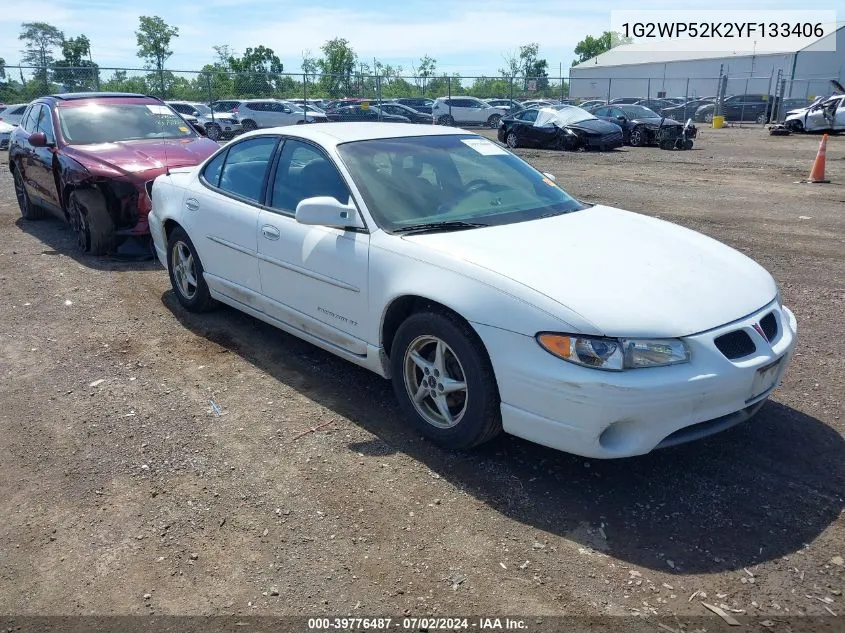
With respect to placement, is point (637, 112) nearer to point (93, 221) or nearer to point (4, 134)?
point (93, 221)

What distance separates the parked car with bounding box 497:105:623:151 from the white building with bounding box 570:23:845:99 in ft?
59.5

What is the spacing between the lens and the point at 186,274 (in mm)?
5828

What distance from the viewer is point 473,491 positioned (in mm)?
3371

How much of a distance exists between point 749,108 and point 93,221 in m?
35.3

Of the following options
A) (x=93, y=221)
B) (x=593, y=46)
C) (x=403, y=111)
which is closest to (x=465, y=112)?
(x=403, y=111)

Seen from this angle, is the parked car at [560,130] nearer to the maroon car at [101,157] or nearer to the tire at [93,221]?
the maroon car at [101,157]

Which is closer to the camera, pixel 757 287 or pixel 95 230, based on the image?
pixel 757 287

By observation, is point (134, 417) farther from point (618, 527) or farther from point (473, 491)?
point (618, 527)

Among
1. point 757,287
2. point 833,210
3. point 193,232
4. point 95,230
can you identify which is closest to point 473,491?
point 757,287

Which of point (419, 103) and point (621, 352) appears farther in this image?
point (419, 103)

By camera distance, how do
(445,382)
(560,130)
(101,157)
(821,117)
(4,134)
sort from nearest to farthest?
(445,382) < (101,157) < (560,130) < (4,134) < (821,117)

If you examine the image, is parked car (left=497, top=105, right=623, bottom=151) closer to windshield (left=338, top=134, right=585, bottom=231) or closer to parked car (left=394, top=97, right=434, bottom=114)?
parked car (left=394, top=97, right=434, bottom=114)

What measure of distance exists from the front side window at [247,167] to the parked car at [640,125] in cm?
1963

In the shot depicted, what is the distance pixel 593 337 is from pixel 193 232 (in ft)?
11.5
